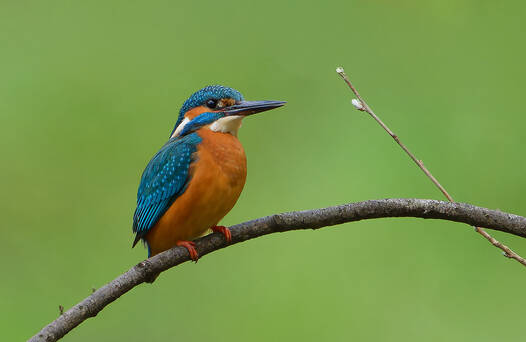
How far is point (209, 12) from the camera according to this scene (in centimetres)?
471

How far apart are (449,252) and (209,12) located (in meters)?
2.31

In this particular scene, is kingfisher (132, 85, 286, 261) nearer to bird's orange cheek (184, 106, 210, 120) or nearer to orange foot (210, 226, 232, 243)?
orange foot (210, 226, 232, 243)

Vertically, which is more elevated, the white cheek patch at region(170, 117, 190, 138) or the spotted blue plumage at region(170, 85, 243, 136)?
the spotted blue plumage at region(170, 85, 243, 136)

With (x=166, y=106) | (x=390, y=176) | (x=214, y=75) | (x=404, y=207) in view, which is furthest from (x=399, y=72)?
(x=404, y=207)

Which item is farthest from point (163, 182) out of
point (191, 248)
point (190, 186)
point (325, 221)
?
point (325, 221)

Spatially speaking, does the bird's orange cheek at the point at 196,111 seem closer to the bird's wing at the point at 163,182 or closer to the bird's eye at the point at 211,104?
the bird's eye at the point at 211,104

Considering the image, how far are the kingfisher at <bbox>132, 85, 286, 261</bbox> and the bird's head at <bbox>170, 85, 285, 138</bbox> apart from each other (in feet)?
0.04

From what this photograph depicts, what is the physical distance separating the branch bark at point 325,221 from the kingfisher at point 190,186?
1.61 feet

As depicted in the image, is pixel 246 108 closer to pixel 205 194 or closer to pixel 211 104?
pixel 211 104

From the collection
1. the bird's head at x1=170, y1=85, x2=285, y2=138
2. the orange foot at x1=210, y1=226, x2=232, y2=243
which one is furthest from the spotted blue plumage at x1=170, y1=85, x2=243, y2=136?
the orange foot at x1=210, y1=226, x2=232, y2=243

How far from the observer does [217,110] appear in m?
3.10

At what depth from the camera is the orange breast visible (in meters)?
2.76

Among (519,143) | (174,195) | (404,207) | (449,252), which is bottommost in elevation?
(449,252)

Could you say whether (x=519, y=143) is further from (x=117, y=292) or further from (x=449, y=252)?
(x=117, y=292)
